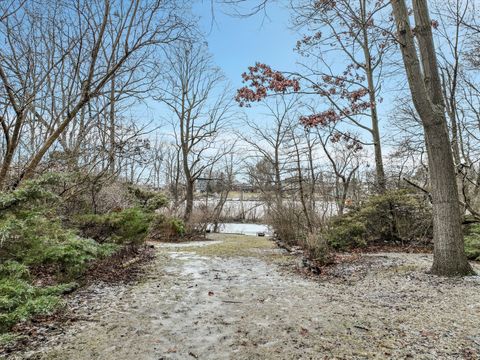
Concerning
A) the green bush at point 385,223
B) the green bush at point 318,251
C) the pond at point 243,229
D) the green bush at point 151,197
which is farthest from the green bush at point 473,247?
the pond at point 243,229

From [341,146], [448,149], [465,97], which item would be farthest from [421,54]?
[465,97]

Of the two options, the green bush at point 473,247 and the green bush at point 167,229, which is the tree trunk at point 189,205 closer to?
the green bush at point 167,229

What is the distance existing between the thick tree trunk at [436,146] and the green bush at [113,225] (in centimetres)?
476

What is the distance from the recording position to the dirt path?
233 centimetres

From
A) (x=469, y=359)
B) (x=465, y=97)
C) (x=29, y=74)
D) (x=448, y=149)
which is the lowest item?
(x=469, y=359)

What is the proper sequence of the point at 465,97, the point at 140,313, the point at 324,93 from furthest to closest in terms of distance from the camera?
the point at 465,97
the point at 324,93
the point at 140,313

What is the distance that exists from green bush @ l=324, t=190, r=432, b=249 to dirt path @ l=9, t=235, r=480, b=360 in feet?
8.28

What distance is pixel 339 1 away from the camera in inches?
209

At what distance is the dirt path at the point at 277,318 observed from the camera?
233cm

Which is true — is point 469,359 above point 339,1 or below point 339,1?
below

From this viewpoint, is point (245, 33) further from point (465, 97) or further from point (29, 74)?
point (465, 97)

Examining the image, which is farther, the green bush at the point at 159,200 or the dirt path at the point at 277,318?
the green bush at the point at 159,200

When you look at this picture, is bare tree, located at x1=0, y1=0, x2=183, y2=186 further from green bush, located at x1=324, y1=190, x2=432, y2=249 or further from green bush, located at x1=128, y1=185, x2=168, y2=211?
green bush, located at x1=128, y1=185, x2=168, y2=211

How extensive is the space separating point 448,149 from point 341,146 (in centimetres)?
776
